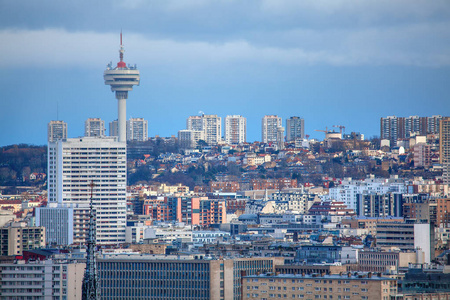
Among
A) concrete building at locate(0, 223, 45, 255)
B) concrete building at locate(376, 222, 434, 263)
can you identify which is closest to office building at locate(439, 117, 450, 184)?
concrete building at locate(376, 222, 434, 263)

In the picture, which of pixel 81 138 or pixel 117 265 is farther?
pixel 81 138

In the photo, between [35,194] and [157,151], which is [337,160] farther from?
[35,194]

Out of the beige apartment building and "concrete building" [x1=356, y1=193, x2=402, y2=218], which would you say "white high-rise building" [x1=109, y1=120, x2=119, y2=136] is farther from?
the beige apartment building

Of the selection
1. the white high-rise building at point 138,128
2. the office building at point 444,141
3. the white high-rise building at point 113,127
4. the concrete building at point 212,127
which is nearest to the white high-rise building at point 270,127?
the concrete building at point 212,127

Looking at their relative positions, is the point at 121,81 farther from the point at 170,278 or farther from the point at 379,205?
the point at 170,278

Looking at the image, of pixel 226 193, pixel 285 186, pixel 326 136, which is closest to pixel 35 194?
pixel 226 193
